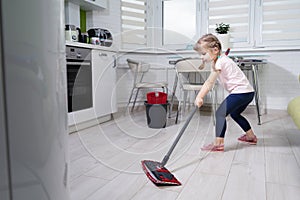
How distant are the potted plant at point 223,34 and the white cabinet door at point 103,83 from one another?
150 cm

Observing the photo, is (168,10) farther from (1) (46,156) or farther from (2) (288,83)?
(1) (46,156)

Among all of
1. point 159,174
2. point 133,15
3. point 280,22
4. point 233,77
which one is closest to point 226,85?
point 233,77

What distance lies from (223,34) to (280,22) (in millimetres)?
688

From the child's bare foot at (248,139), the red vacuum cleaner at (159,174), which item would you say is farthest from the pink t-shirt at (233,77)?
the red vacuum cleaner at (159,174)

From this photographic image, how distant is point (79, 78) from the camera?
7.29 feet

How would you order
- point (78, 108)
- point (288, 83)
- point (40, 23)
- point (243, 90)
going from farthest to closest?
point (288, 83), point (78, 108), point (243, 90), point (40, 23)

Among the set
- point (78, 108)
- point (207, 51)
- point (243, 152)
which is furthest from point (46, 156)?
point (78, 108)

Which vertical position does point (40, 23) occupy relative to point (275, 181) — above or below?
above

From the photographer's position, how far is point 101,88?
7.68 ft

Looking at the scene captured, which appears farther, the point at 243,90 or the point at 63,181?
the point at 243,90

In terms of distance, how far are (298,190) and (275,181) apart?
113mm

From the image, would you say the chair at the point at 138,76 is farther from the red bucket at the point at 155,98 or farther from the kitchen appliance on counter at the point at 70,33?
the kitchen appliance on counter at the point at 70,33

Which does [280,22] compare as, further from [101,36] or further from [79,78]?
[79,78]

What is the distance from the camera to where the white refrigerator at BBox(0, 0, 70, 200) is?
0.95 feet
